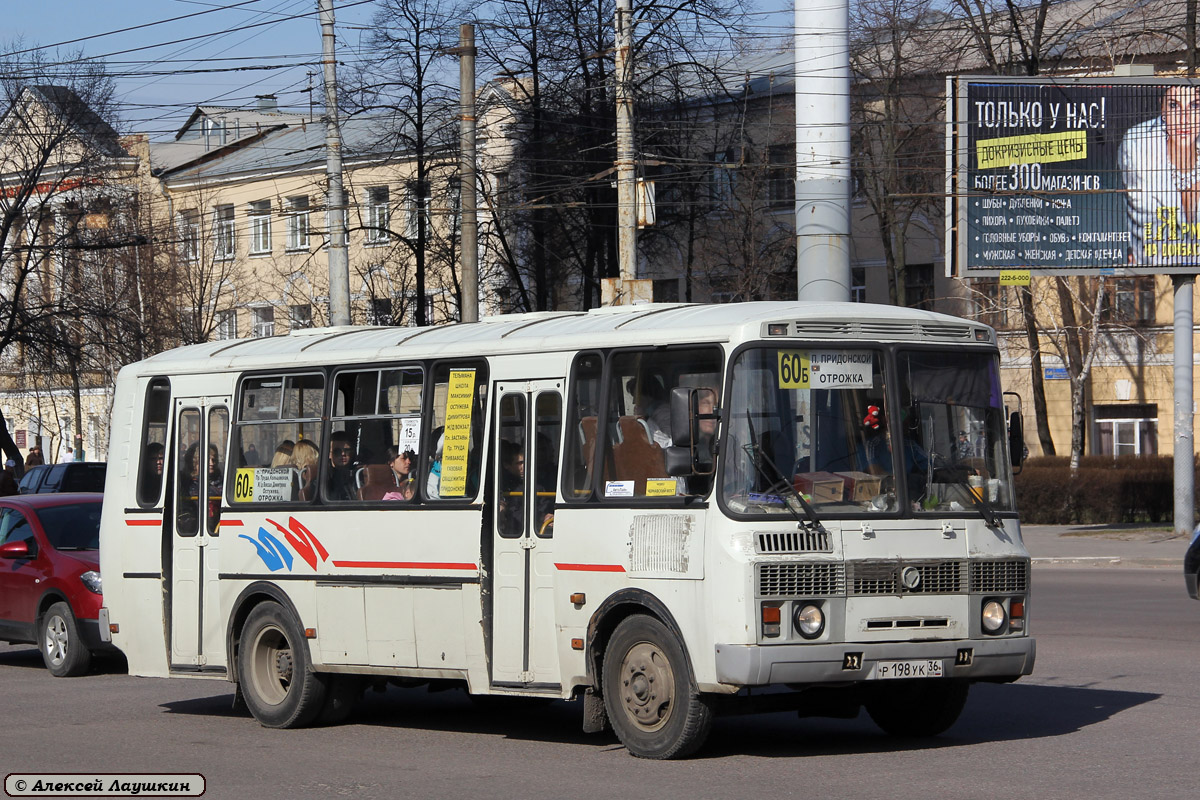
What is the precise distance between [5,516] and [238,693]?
5.28 m

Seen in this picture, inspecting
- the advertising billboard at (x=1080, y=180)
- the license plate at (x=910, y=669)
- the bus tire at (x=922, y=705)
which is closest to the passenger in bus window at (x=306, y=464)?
the bus tire at (x=922, y=705)

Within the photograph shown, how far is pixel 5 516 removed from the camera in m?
16.3

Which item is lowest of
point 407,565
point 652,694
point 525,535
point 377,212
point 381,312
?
point 652,694

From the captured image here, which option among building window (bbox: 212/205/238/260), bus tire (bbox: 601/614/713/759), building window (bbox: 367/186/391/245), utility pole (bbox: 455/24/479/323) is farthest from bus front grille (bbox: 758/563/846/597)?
building window (bbox: 212/205/238/260)

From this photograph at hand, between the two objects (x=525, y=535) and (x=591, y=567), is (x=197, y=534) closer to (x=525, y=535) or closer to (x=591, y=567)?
(x=525, y=535)

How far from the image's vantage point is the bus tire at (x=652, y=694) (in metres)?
9.22

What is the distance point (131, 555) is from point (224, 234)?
154ft

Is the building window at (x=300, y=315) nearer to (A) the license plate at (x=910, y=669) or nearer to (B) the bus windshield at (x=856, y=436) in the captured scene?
(B) the bus windshield at (x=856, y=436)

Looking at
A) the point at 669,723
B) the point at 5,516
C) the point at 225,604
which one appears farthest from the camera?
the point at 5,516

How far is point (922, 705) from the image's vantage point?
10.2m

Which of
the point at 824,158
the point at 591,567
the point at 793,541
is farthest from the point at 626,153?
the point at 793,541

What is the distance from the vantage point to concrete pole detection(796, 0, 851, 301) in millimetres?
22203

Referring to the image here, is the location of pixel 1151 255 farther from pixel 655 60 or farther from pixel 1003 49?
pixel 1003 49

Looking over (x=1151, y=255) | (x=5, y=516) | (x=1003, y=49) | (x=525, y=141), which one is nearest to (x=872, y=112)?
(x=1003, y=49)
